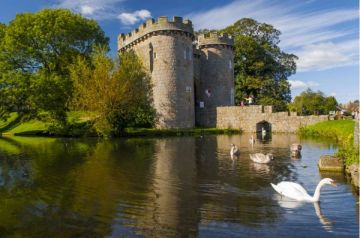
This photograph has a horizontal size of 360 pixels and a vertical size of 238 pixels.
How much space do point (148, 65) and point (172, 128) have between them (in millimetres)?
8201

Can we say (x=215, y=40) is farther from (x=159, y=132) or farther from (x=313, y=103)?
(x=313, y=103)

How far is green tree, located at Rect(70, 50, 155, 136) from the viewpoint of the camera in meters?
37.0

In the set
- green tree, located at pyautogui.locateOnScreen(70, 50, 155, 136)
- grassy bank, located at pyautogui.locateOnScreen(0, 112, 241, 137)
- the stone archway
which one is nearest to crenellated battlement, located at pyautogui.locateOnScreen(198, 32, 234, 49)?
the stone archway

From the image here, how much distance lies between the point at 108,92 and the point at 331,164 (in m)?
25.3

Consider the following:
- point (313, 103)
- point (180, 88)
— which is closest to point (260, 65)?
point (180, 88)

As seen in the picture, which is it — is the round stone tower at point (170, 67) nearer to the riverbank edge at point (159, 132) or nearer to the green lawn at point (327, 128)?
the riverbank edge at point (159, 132)

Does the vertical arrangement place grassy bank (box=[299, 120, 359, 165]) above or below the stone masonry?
below

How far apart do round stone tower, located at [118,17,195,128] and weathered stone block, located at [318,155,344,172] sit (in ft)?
92.4

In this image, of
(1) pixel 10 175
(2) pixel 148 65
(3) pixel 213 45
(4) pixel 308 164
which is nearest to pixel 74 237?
(1) pixel 10 175

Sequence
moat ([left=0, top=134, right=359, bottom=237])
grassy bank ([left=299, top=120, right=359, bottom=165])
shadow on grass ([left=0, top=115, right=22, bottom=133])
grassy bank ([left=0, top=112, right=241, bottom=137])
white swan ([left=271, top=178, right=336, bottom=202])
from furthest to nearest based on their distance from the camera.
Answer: shadow on grass ([left=0, top=115, right=22, bottom=133]) < grassy bank ([left=0, top=112, right=241, bottom=137]) < grassy bank ([left=299, top=120, right=359, bottom=165]) < white swan ([left=271, top=178, right=336, bottom=202]) < moat ([left=0, top=134, right=359, bottom=237])

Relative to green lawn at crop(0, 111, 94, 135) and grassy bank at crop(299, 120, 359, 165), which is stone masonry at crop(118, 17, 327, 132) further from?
green lawn at crop(0, 111, 94, 135)

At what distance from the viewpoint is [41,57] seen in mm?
45844

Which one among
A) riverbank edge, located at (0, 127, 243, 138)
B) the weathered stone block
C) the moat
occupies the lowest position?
the moat

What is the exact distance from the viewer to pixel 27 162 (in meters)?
20.8
